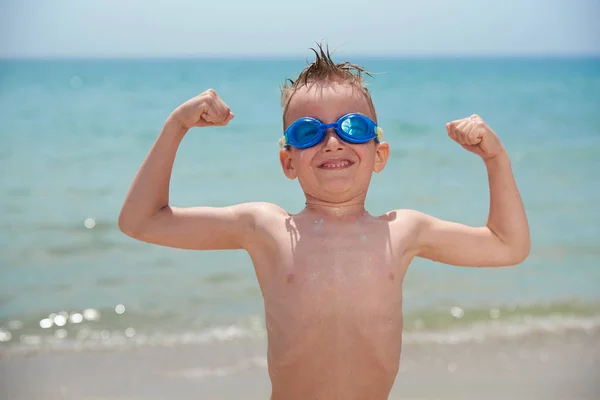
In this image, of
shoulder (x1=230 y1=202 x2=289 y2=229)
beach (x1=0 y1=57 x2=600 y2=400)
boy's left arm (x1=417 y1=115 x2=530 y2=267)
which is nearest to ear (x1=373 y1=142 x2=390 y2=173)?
boy's left arm (x1=417 y1=115 x2=530 y2=267)

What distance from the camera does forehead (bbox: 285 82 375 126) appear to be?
3.07 m

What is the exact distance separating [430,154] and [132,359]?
360 inches

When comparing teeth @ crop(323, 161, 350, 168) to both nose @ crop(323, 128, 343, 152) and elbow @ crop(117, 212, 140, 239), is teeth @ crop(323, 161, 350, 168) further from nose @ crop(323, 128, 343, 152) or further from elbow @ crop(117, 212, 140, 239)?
elbow @ crop(117, 212, 140, 239)

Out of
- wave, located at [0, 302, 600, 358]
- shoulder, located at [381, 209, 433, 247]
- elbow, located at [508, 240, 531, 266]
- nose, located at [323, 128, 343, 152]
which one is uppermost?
nose, located at [323, 128, 343, 152]

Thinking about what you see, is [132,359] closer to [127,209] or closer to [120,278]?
Result: [120,278]

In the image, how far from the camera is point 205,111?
307cm

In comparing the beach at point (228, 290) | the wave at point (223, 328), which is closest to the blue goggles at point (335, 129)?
the beach at point (228, 290)

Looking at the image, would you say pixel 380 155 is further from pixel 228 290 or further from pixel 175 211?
pixel 228 290

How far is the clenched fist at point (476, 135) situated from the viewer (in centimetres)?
313

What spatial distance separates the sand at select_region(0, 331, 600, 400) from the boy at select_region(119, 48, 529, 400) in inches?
82.3

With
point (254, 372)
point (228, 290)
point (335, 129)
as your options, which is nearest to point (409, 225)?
point (335, 129)

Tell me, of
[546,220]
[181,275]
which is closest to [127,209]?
[181,275]

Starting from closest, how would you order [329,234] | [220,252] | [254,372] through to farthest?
[329,234]
[254,372]
[220,252]

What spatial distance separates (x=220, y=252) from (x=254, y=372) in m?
2.63
